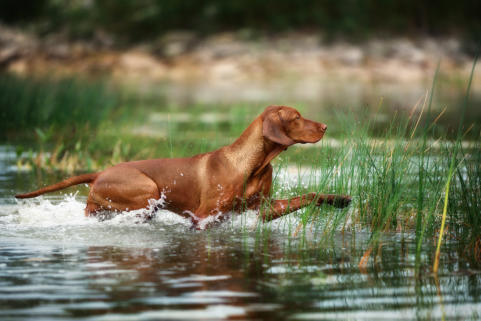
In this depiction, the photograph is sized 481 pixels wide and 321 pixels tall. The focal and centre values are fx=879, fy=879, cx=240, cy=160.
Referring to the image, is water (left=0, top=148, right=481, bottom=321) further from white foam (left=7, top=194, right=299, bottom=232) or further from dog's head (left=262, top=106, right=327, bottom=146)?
dog's head (left=262, top=106, right=327, bottom=146)

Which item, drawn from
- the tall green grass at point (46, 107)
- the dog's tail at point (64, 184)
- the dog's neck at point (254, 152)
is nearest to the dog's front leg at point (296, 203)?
the dog's neck at point (254, 152)

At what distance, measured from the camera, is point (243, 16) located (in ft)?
141

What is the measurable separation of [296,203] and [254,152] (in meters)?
0.56

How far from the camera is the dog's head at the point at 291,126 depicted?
732 centimetres

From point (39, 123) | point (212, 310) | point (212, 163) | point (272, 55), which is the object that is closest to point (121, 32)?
point (272, 55)

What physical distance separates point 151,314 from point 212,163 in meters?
3.08

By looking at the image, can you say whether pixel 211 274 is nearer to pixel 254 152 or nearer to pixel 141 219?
pixel 254 152

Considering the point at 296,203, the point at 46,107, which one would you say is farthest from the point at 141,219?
the point at 46,107

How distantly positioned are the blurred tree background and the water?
3241 cm

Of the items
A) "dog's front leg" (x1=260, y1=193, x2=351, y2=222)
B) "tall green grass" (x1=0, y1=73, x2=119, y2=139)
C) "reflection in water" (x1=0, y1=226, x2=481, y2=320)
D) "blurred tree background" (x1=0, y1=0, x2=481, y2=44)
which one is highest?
"blurred tree background" (x1=0, y1=0, x2=481, y2=44)

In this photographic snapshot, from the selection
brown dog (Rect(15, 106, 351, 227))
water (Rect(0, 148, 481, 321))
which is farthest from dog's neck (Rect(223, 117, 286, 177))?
water (Rect(0, 148, 481, 321))

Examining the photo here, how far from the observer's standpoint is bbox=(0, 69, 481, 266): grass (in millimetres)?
6809

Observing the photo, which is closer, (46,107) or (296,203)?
(296,203)

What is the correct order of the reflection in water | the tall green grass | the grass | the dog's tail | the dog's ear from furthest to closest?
1. the tall green grass
2. the dog's tail
3. the dog's ear
4. the grass
5. the reflection in water
